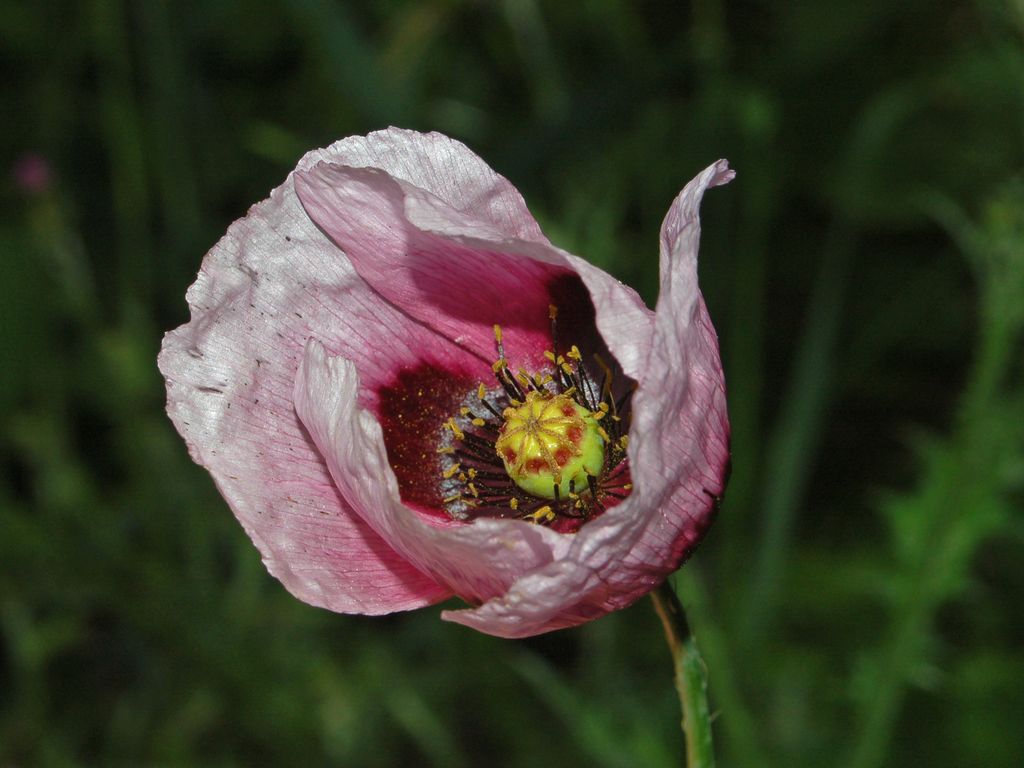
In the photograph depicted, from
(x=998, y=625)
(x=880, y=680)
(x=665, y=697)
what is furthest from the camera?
(x=998, y=625)

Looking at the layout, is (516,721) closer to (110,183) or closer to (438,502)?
(438,502)

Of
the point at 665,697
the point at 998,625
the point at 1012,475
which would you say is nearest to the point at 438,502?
the point at 1012,475

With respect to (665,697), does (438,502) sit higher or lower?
higher

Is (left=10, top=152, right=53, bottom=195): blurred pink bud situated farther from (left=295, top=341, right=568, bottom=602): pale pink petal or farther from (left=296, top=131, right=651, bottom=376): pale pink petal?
(left=295, top=341, right=568, bottom=602): pale pink petal

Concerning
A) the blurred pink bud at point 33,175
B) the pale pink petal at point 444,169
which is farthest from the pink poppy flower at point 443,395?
the blurred pink bud at point 33,175

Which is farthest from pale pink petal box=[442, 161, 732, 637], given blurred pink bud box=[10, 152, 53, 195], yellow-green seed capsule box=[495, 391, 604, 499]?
blurred pink bud box=[10, 152, 53, 195]
